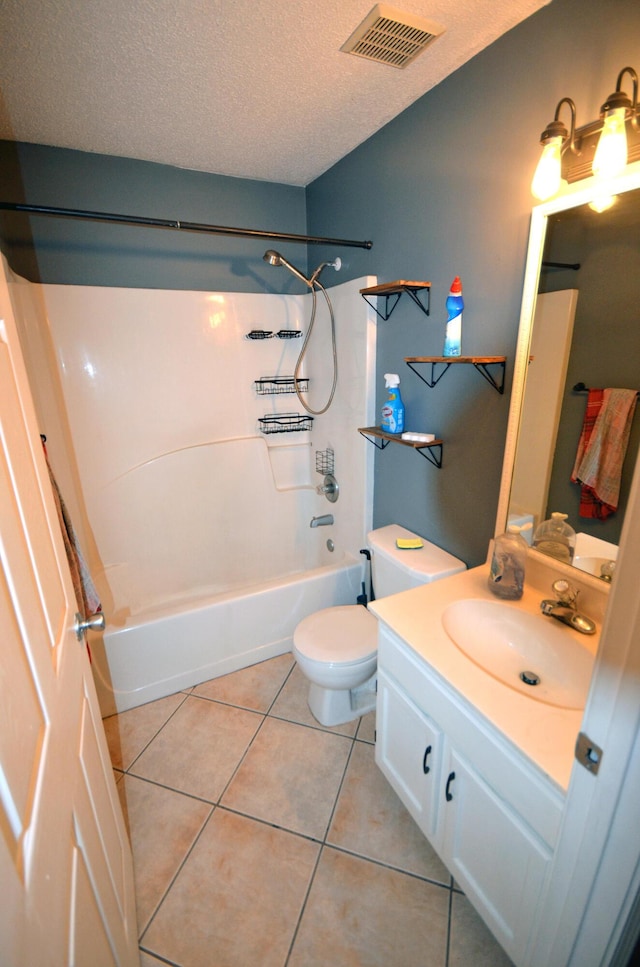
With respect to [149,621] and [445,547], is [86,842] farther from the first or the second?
[445,547]

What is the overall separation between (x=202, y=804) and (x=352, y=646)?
2.59 feet

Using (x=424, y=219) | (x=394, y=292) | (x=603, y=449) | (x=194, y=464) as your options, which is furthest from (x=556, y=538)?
(x=194, y=464)

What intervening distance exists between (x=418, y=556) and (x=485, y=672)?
0.67 metres

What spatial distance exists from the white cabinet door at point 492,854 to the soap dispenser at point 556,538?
638 mm

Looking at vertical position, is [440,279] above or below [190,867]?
above

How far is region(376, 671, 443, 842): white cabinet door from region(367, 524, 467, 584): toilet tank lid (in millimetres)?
423

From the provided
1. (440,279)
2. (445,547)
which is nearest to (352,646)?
(445,547)

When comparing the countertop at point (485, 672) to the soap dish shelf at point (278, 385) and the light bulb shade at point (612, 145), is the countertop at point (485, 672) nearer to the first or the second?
the light bulb shade at point (612, 145)

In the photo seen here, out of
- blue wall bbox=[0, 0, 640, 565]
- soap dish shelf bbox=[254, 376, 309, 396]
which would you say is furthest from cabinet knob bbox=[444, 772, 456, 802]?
soap dish shelf bbox=[254, 376, 309, 396]

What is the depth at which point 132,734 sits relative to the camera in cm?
184

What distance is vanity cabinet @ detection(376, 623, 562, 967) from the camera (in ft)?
2.87

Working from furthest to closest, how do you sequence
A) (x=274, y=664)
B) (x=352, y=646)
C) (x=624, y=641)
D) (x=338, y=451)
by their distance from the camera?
1. (x=338, y=451)
2. (x=274, y=664)
3. (x=352, y=646)
4. (x=624, y=641)

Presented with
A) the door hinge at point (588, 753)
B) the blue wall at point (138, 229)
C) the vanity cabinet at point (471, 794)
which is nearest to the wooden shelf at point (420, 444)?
the vanity cabinet at point (471, 794)

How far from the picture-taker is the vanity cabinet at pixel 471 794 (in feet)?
2.87
